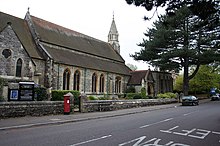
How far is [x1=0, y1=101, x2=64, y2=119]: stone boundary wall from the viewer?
1323cm

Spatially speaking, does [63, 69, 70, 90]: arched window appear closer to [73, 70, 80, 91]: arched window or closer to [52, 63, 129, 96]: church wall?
[52, 63, 129, 96]: church wall

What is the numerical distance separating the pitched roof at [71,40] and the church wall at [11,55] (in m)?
5.91

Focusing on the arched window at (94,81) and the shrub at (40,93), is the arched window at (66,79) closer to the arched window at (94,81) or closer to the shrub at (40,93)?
the arched window at (94,81)

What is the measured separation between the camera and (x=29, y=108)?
47.8ft

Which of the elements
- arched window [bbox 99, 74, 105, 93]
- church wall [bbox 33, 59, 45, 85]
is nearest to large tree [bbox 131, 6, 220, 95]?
arched window [bbox 99, 74, 105, 93]

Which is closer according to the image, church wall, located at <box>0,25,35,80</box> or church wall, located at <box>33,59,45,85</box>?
church wall, located at <box>0,25,35,80</box>

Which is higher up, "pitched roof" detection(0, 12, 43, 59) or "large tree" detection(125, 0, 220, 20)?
"pitched roof" detection(0, 12, 43, 59)

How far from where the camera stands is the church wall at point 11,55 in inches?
879

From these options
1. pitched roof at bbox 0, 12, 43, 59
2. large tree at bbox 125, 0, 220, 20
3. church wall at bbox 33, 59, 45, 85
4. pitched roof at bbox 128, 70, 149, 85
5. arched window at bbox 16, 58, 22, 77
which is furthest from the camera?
pitched roof at bbox 128, 70, 149, 85

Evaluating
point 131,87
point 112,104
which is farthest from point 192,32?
point 112,104

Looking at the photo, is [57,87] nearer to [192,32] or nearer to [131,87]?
[131,87]

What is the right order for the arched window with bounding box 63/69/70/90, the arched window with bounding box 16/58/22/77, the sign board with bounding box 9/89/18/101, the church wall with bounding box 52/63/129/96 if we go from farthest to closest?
the arched window with bounding box 63/69/70/90 → the church wall with bounding box 52/63/129/96 → the arched window with bounding box 16/58/22/77 → the sign board with bounding box 9/89/18/101

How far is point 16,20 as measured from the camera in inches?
1186

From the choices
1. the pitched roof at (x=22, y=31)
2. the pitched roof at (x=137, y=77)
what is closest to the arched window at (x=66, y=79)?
the pitched roof at (x=22, y=31)
